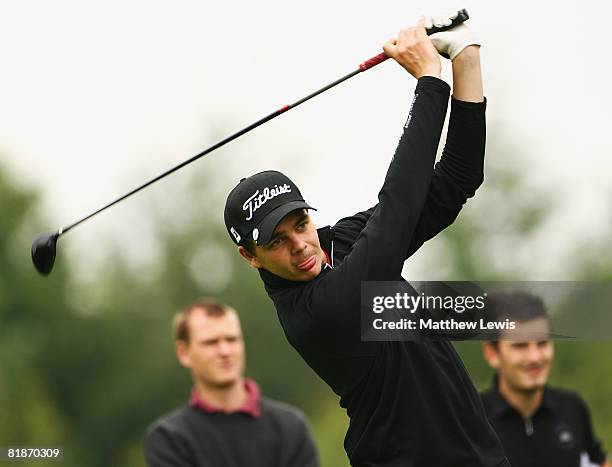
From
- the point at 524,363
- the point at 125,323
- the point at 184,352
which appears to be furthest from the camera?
the point at 125,323

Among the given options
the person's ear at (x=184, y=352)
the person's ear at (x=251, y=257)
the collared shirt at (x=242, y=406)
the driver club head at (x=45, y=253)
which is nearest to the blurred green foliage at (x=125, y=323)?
the person's ear at (x=184, y=352)

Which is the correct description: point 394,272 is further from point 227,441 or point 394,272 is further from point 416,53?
point 227,441

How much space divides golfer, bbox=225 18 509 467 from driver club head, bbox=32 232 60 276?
1225 mm

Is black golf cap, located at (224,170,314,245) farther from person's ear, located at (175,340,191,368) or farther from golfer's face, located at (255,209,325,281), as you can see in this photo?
person's ear, located at (175,340,191,368)

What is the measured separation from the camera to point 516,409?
22.3ft

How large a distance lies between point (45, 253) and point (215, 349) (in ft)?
3.58

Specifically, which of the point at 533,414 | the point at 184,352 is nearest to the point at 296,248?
the point at 184,352

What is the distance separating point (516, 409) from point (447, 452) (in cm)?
279

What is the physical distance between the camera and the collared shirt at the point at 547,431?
22.2 ft

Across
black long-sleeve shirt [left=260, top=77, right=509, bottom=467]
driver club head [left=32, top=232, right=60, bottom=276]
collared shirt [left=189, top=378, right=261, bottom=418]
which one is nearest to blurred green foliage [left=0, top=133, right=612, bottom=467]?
collared shirt [left=189, top=378, right=261, bottom=418]

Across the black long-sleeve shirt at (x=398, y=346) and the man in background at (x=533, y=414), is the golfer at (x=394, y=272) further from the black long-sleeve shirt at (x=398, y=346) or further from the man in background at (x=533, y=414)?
the man in background at (x=533, y=414)

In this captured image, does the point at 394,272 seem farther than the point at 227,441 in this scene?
No

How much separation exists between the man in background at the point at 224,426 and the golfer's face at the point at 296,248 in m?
1.96

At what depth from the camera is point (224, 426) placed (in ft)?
20.1
